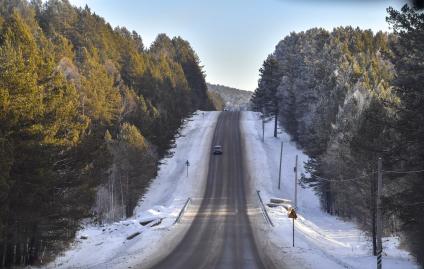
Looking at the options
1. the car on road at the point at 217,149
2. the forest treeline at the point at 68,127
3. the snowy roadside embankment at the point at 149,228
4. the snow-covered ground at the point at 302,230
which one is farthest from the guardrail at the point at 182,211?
the car on road at the point at 217,149

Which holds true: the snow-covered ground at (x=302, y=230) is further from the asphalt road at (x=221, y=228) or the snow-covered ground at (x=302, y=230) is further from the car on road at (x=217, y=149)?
the car on road at (x=217, y=149)

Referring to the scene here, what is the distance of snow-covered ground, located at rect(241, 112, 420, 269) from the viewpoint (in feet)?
101

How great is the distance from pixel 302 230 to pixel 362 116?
12299mm

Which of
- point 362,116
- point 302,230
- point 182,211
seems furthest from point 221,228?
point 362,116

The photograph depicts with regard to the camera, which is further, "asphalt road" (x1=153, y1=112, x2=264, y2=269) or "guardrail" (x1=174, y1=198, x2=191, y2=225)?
"guardrail" (x1=174, y1=198, x2=191, y2=225)

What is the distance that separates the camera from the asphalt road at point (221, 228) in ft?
96.9

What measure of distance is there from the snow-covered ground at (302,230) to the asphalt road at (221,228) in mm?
1715

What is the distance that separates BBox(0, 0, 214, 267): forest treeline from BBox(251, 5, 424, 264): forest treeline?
1578 cm

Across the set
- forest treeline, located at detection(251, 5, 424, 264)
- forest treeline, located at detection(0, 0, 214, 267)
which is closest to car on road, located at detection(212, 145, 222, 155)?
forest treeline, located at detection(0, 0, 214, 267)

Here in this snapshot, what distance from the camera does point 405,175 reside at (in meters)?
27.5

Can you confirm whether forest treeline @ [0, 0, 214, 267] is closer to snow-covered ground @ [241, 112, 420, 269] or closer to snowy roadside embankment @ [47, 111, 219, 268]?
snowy roadside embankment @ [47, 111, 219, 268]

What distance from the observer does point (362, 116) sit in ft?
127

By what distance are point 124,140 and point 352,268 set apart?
113 feet

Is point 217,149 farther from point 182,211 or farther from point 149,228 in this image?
point 149,228
